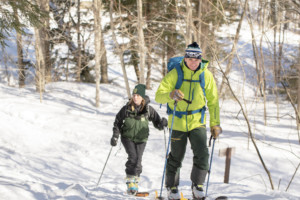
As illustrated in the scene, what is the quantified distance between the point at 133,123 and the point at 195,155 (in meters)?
1.60

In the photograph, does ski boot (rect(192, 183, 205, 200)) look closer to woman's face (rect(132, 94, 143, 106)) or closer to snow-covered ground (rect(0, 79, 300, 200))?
snow-covered ground (rect(0, 79, 300, 200))

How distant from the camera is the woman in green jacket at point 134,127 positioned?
16.6ft

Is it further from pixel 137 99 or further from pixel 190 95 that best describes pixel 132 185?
pixel 190 95

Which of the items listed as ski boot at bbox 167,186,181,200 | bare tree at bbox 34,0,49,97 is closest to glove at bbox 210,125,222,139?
ski boot at bbox 167,186,181,200

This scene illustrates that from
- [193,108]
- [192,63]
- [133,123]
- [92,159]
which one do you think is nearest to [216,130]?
[193,108]

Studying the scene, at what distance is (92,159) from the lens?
28.4 ft

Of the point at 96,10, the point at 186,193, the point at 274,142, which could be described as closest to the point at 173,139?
the point at 186,193

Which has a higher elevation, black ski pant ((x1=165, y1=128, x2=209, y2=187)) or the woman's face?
the woman's face

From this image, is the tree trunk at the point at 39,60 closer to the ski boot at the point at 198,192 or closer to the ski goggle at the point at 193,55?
the ski goggle at the point at 193,55

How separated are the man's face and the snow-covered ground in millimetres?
1980

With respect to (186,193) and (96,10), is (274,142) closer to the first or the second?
(186,193)

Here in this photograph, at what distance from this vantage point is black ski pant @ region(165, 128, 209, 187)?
Result: 12.2ft

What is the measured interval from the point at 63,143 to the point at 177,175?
6.77 metres

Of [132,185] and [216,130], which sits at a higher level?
[216,130]
